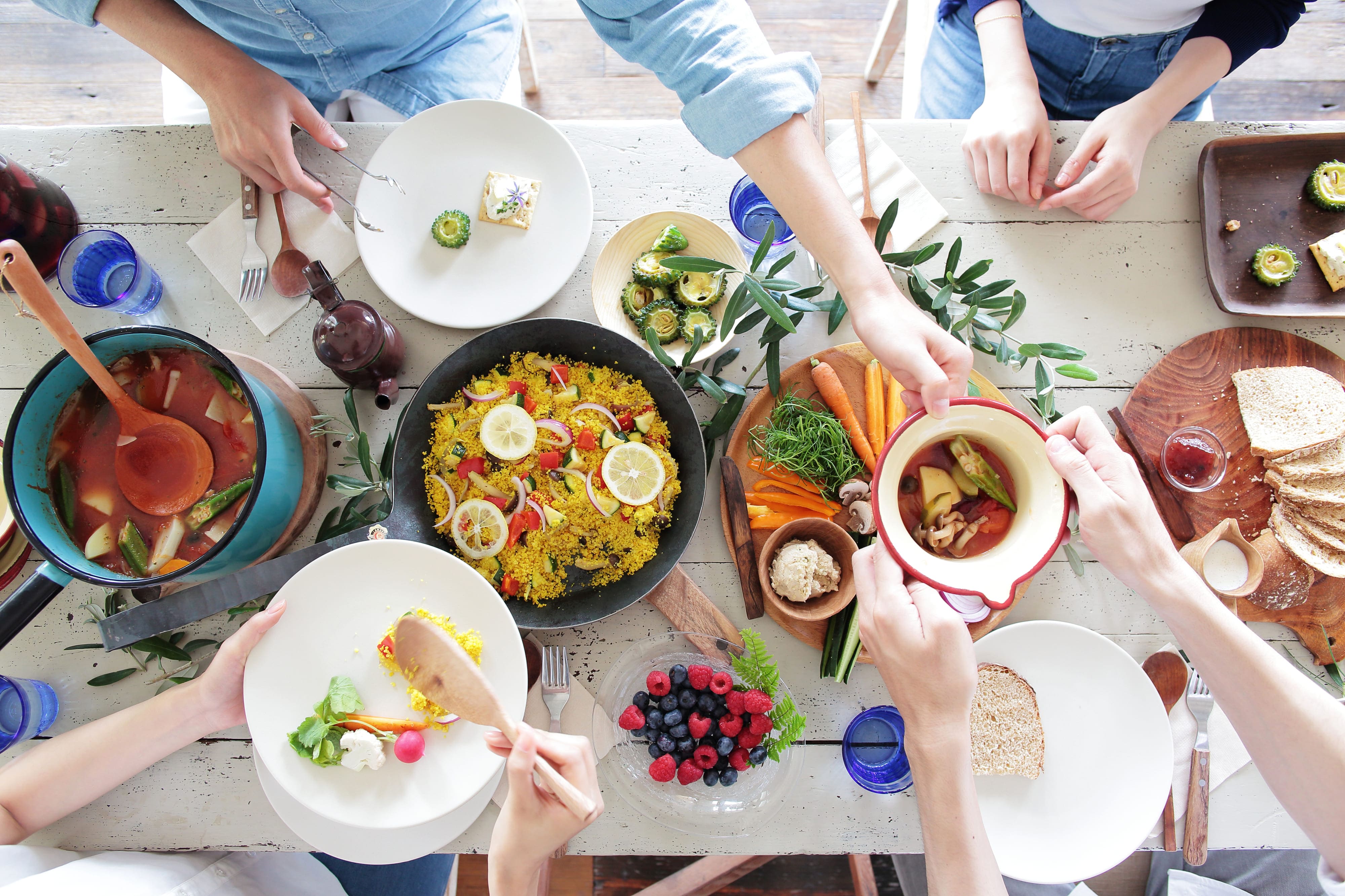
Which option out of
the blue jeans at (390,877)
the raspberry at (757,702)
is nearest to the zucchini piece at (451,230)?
the raspberry at (757,702)

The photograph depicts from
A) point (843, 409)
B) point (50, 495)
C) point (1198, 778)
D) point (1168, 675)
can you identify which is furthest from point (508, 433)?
point (1198, 778)

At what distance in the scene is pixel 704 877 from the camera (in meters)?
1.71

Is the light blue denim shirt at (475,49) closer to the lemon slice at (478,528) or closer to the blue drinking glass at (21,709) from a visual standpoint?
the lemon slice at (478,528)

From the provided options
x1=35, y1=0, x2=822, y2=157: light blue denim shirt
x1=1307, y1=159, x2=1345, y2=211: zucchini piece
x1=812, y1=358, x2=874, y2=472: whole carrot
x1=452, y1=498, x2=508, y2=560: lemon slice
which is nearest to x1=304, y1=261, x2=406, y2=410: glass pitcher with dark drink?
x1=452, y1=498, x2=508, y2=560: lemon slice

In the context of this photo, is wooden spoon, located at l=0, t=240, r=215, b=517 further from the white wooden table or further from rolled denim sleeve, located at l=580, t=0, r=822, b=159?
rolled denim sleeve, located at l=580, t=0, r=822, b=159

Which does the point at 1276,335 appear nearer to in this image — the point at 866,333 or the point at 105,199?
the point at 866,333

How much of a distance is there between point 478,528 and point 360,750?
0.44m

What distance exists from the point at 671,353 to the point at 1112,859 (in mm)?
1351

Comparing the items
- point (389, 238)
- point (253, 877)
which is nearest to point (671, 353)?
point (389, 238)

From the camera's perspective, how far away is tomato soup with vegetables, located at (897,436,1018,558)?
4.12ft

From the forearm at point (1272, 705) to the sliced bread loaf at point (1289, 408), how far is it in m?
0.46

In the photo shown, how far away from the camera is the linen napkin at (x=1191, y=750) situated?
1.39 metres

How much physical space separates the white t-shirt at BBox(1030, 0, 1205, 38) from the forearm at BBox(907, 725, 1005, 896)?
1.67 meters

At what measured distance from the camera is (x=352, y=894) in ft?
5.53
